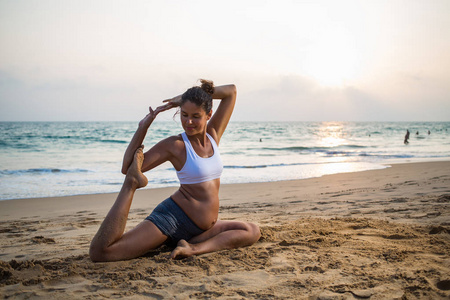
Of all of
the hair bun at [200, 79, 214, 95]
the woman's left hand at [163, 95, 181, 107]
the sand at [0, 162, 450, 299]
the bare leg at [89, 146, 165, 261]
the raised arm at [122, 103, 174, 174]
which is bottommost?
the sand at [0, 162, 450, 299]

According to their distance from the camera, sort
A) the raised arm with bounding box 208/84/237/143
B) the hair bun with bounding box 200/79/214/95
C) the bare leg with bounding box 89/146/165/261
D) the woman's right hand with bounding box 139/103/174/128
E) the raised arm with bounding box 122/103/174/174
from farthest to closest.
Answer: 1. the raised arm with bounding box 208/84/237/143
2. the hair bun with bounding box 200/79/214/95
3. the woman's right hand with bounding box 139/103/174/128
4. the raised arm with bounding box 122/103/174/174
5. the bare leg with bounding box 89/146/165/261

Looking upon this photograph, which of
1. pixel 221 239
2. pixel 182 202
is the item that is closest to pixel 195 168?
pixel 182 202

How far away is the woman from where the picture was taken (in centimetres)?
342

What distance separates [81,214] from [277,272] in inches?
194

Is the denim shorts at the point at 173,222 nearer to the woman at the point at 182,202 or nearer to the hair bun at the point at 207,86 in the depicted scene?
the woman at the point at 182,202

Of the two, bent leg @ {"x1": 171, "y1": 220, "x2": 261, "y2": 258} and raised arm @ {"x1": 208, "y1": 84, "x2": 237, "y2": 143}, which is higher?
raised arm @ {"x1": 208, "y1": 84, "x2": 237, "y2": 143}

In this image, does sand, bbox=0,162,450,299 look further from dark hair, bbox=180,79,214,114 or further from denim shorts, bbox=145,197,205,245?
dark hair, bbox=180,79,214,114

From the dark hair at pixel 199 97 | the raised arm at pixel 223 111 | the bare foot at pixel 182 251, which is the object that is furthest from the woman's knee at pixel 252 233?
the dark hair at pixel 199 97

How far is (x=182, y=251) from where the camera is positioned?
3.47 metres

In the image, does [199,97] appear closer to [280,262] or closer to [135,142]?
[135,142]

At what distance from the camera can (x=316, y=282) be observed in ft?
9.07

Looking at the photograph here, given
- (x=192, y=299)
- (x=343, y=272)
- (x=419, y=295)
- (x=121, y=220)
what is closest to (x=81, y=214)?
(x=121, y=220)

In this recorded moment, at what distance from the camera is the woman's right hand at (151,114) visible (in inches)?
142

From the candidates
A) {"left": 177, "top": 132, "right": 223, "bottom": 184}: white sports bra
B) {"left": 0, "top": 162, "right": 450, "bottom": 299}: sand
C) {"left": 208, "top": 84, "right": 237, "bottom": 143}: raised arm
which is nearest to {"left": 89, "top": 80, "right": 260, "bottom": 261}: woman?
{"left": 177, "top": 132, "right": 223, "bottom": 184}: white sports bra
